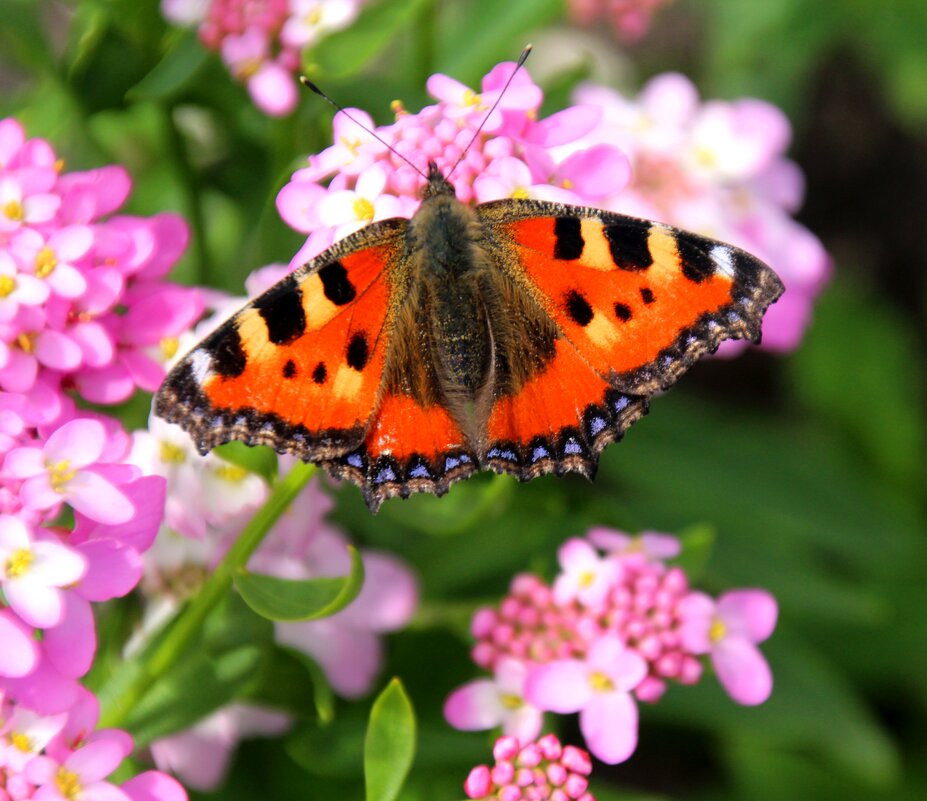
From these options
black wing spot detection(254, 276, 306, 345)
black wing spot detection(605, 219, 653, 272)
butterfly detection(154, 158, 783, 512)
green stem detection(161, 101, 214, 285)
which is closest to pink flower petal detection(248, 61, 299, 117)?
green stem detection(161, 101, 214, 285)

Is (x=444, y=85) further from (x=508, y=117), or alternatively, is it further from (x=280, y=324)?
(x=280, y=324)

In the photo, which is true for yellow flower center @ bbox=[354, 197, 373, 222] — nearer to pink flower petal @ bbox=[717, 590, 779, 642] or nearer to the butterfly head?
the butterfly head

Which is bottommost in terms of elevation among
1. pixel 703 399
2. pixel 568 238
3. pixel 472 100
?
pixel 703 399

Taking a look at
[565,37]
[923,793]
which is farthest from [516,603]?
[565,37]

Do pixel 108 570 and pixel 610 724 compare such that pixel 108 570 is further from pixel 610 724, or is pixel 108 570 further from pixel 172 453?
pixel 610 724

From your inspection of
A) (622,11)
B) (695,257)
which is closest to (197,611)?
(695,257)
